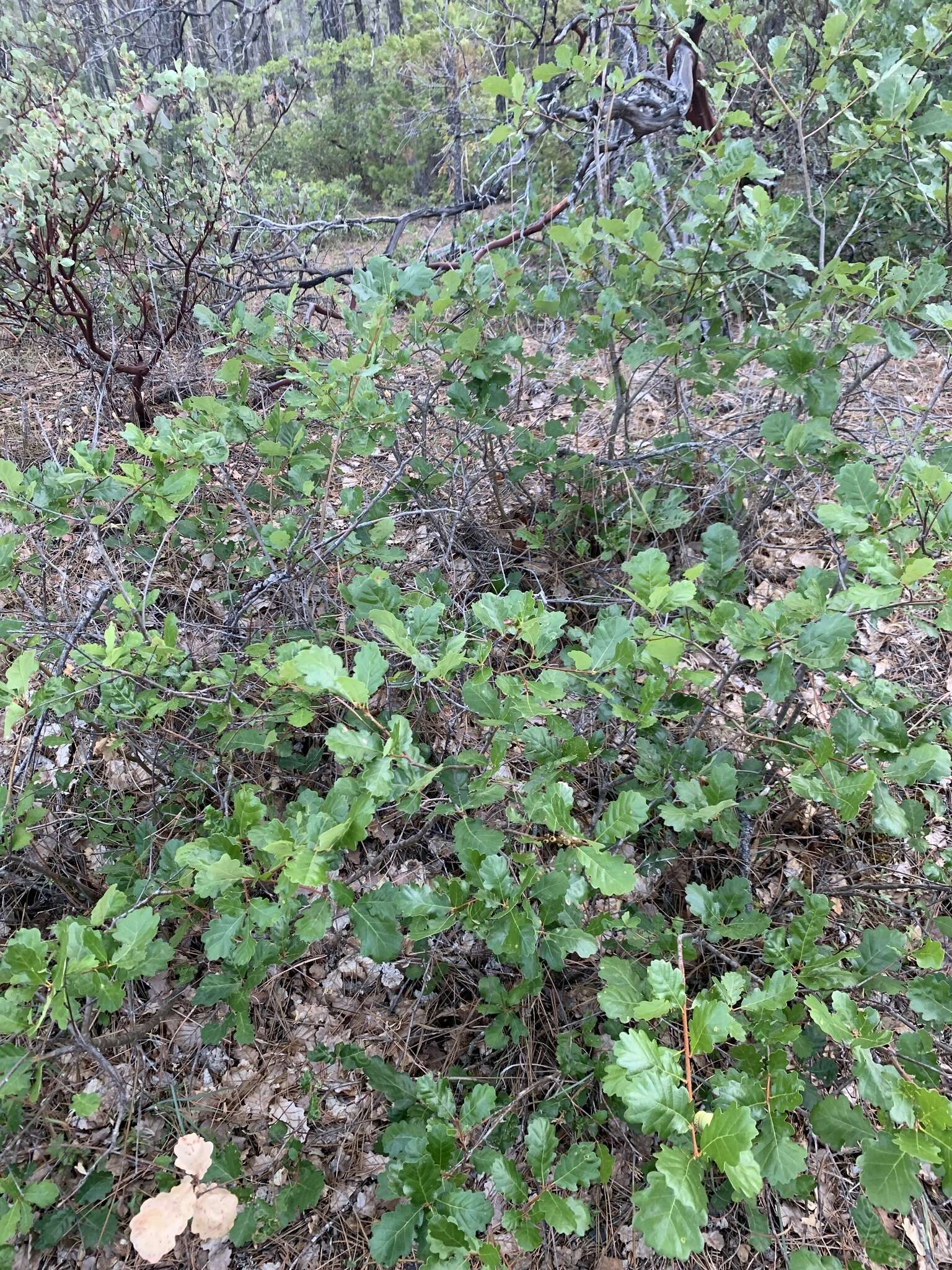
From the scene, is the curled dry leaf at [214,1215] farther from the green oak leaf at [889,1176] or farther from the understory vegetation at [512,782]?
the green oak leaf at [889,1176]

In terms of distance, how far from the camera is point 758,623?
1443 millimetres

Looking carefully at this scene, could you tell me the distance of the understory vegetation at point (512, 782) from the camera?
1.28 metres

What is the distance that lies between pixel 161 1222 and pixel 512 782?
1.28 meters

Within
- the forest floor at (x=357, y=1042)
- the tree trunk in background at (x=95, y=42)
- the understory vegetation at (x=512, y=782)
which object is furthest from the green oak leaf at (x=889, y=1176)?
the tree trunk in background at (x=95, y=42)

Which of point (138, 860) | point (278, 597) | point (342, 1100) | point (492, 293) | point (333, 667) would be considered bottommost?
point (342, 1100)

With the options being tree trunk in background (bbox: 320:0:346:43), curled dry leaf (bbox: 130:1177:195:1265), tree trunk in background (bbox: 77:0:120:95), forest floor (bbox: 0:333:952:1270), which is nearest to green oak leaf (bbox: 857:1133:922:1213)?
forest floor (bbox: 0:333:952:1270)

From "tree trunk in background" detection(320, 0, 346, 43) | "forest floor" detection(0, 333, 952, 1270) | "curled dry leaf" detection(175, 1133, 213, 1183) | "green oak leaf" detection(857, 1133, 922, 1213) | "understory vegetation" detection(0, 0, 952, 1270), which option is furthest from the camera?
"tree trunk in background" detection(320, 0, 346, 43)

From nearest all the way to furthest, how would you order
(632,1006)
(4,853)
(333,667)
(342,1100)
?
1. (333,667)
2. (632,1006)
3. (4,853)
4. (342,1100)

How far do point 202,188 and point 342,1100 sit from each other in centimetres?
500

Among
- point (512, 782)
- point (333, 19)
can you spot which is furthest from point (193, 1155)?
point (333, 19)

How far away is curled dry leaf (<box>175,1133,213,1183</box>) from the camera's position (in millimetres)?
1462

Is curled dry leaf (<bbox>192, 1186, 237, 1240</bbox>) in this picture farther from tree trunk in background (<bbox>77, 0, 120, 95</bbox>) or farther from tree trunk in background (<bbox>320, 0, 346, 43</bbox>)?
tree trunk in background (<bbox>320, 0, 346, 43</bbox>)

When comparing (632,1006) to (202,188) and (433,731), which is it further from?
(202,188)

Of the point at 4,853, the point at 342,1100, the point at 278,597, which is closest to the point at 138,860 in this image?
the point at 4,853
